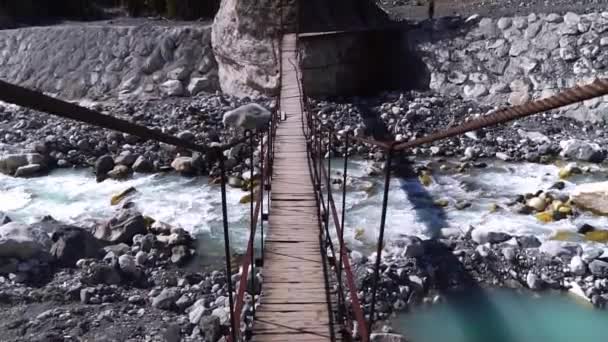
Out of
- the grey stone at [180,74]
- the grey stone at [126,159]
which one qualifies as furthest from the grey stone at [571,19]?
the grey stone at [126,159]

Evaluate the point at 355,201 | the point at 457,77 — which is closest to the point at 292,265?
the point at 355,201

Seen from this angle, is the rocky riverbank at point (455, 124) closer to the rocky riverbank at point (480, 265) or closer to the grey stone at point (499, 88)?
the grey stone at point (499, 88)

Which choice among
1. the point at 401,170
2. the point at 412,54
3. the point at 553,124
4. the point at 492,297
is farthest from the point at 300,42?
the point at 492,297

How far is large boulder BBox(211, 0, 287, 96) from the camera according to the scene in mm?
11289

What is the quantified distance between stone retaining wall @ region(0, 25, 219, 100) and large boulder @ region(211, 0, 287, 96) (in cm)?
131

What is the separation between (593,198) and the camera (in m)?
6.73

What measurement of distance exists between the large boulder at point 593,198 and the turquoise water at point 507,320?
6.73 ft

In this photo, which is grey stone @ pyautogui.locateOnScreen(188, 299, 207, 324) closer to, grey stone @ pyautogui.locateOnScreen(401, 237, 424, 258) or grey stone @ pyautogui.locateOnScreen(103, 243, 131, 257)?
grey stone @ pyautogui.locateOnScreen(103, 243, 131, 257)

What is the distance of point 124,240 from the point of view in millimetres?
6141

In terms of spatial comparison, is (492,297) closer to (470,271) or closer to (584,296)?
(470,271)

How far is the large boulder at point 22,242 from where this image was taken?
558cm

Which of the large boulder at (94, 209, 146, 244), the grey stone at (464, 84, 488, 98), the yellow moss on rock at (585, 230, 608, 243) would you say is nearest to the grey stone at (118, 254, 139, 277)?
the large boulder at (94, 209, 146, 244)

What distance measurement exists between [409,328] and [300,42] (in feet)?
24.0

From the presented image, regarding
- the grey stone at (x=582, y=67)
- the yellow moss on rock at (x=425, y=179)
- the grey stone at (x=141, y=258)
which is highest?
the grey stone at (x=582, y=67)
